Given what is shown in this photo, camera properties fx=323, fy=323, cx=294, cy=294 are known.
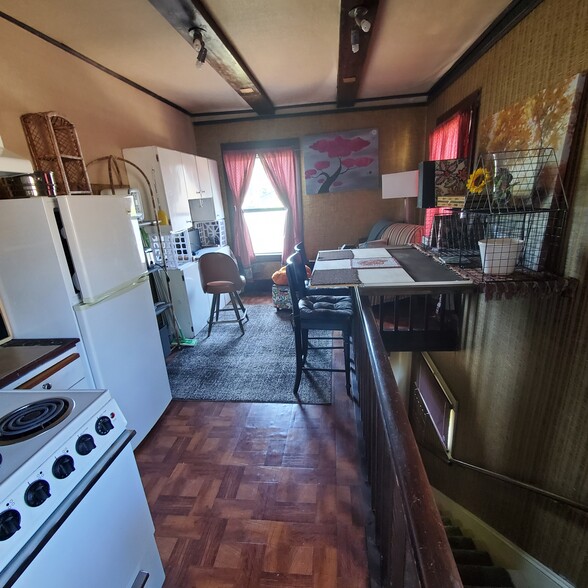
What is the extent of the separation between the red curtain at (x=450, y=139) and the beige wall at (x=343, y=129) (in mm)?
418

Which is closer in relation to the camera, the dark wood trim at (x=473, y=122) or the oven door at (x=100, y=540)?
the oven door at (x=100, y=540)

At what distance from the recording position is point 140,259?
7.17ft

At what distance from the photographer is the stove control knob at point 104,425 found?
1034 mm

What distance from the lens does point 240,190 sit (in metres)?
4.71

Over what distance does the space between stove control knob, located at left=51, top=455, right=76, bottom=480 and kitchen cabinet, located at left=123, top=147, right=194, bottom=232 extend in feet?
8.77

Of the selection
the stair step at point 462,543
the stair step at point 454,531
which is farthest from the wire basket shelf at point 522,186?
the stair step at point 454,531

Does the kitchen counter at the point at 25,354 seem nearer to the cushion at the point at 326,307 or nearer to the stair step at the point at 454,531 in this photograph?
the cushion at the point at 326,307

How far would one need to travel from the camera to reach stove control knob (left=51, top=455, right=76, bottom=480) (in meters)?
0.87

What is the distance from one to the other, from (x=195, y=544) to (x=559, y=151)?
250cm

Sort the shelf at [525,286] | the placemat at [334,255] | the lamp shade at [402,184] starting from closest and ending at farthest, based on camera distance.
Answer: the shelf at [525,286]
the placemat at [334,255]
the lamp shade at [402,184]

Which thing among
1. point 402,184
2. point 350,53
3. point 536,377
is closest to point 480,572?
point 536,377

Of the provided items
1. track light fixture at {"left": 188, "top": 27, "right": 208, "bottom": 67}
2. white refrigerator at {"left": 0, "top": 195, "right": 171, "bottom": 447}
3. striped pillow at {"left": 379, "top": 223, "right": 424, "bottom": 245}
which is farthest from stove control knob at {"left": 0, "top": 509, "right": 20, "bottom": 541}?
striped pillow at {"left": 379, "top": 223, "right": 424, "bottom": 245}

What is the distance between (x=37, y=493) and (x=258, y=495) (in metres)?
1.16

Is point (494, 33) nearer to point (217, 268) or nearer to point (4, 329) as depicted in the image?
point (217, 268)
